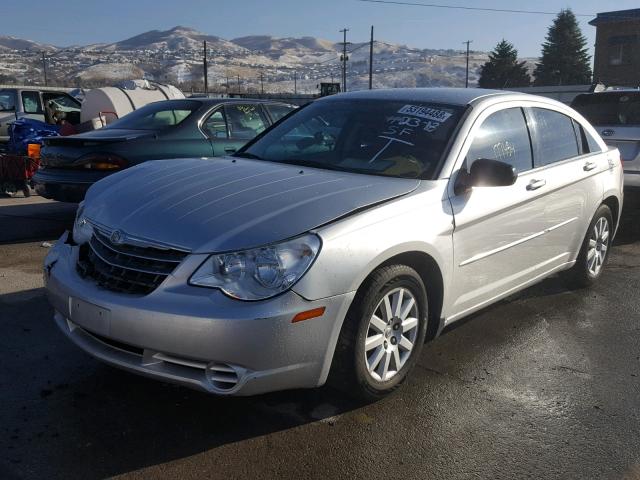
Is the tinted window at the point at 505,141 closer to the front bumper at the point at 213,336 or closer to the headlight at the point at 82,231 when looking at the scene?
the front bumper at the point at 213,336

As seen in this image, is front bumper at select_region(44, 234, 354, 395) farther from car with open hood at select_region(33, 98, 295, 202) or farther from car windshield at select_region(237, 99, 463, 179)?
car with open hood at select_region(33, 98, 295, 202)

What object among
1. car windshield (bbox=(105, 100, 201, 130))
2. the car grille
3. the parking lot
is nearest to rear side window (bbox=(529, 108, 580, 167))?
the parking lot

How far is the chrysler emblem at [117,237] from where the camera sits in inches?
119

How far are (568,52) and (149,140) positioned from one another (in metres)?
65.6

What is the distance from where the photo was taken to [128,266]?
2.95 meters

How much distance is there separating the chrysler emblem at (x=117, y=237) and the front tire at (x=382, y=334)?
44.6 inches

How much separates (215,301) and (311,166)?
148cm

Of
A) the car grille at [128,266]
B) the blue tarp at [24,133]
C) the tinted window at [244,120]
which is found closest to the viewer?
the car grille at [128,266]

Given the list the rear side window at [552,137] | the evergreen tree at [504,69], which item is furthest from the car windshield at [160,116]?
the evergreen tree at [504,69]

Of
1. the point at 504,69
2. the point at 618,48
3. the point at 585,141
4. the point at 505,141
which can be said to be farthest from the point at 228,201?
the point at 504,69

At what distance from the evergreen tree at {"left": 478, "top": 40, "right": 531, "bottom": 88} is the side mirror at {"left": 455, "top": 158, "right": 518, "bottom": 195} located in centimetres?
6514

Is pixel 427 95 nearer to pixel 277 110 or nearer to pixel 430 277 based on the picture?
pixel 430 277

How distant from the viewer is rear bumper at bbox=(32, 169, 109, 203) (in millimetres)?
6633

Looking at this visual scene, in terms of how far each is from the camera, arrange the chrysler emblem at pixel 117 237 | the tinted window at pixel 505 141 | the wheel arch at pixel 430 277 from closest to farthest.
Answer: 1. the chrysler emblem at pixel 117 237
2. the wheel arch at pixel 430 277
3. the tinted window at pixel 505 141
